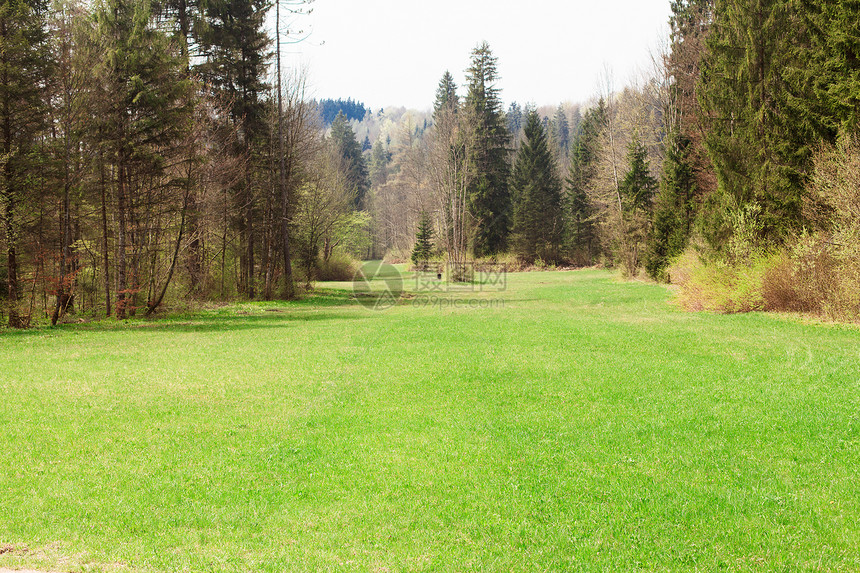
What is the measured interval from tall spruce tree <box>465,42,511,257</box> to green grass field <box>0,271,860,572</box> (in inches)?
1928

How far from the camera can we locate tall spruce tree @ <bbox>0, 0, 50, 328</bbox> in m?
15.7

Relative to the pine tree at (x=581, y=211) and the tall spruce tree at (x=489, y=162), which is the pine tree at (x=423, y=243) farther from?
the pine tree at (x=581, y=211)

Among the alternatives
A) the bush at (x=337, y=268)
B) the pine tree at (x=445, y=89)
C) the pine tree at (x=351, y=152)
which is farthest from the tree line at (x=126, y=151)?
the pine tree at (x=351, y=152)

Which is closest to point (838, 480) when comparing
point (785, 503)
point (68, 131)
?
point (785, 503)

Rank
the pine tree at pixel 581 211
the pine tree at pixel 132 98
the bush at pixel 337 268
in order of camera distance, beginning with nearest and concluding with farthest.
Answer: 1. the pine tree at pixel 132 98
2. the bush at pixel 337 268
3. the pine tree at pixel 581 211

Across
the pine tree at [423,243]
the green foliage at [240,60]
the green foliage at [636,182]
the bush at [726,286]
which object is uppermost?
the green foliage at [240,60]

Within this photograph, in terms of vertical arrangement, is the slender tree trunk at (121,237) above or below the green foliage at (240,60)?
below

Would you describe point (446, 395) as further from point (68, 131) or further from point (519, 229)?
point (519, 229)

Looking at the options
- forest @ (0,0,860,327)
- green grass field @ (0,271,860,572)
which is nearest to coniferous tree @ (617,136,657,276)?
forest @ (0,0,860,327)

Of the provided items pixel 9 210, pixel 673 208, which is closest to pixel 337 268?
pixel 673 208

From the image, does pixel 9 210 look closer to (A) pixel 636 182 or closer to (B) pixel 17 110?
(B) pixel 17 110

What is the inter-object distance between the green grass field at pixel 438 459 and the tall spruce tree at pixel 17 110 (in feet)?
19.1

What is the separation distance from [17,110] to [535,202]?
5005 cm

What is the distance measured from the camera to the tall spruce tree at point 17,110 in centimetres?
1570
